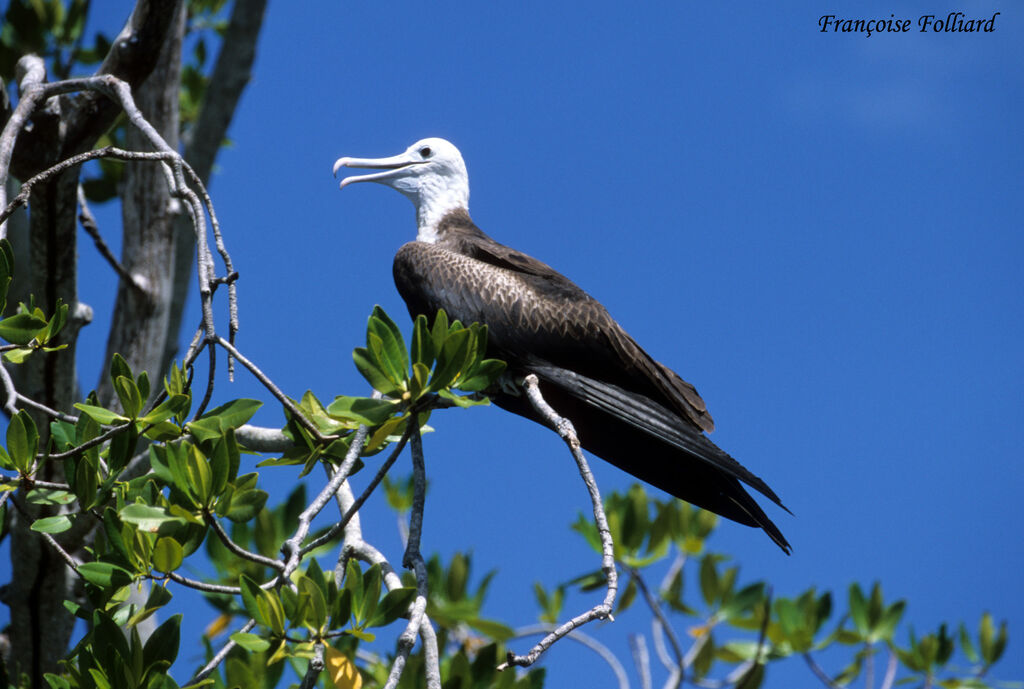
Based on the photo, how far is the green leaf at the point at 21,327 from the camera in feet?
6.88

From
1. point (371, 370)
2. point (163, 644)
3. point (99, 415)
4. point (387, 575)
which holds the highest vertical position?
point (371, 370)

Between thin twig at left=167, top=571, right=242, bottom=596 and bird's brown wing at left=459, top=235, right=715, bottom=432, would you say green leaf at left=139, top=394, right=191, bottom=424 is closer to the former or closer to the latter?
thin twig at left=167, top=571, right=242, bottom=596

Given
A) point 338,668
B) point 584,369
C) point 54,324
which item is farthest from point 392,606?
point 584,369

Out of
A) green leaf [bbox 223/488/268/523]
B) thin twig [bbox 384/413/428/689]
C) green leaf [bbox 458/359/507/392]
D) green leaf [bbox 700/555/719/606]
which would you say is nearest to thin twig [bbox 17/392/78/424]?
green leaf [bbox 223/488/268/523]

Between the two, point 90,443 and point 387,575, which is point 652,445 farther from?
point 90,443

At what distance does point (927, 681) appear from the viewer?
4.11 metres

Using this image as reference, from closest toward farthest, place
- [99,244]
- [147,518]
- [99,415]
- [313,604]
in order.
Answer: [313,604] → [147,518] → [99,415] → [99,244]

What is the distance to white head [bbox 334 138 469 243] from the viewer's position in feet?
12.5

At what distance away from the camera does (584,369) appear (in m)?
2.95

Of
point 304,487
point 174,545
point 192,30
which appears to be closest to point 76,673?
point 174,545

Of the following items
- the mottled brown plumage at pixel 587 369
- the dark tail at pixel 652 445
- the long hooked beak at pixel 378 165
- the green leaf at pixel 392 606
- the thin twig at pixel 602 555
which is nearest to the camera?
the thin twig at pixel 602 555

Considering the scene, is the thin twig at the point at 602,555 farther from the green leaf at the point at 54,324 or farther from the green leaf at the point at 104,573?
the green leaf at the point at 54,324

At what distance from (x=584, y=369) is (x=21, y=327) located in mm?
1435

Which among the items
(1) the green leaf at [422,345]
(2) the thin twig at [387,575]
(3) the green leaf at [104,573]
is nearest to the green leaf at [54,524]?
(3) the green leaf at [104,573]
